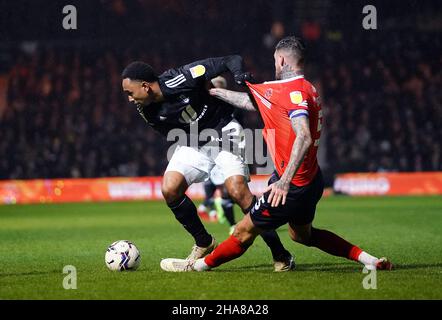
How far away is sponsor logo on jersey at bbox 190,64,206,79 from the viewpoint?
7727 millimetres

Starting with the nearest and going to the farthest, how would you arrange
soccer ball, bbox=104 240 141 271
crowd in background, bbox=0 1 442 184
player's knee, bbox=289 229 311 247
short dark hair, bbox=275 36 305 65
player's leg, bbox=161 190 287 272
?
short dark hair, bbox=275 36 305 65, player's leg, bbox=161 190 287 272, player's knee, bbox=289 229 311 247, soccer ball, bbox=104 240 141 271, crowd in background, bbox=0 1 442 184

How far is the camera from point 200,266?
7328 mm

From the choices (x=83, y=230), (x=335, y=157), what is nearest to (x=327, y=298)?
(x=83, y=230)

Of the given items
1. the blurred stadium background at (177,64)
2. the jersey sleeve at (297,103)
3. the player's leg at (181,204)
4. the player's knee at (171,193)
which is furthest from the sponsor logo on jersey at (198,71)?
the blurred stadium background at (177,64)

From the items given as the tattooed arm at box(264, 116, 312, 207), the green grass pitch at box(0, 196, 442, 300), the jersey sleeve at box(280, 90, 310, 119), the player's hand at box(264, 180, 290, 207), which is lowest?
the green grass pitch at box(0, 196, 442, 300)

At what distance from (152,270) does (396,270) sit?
7.72ft

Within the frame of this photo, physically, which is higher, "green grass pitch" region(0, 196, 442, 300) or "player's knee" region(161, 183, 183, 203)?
"player's knee" region(161, 183, 183, 203)

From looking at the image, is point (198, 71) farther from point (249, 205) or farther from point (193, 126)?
point (249, 205)

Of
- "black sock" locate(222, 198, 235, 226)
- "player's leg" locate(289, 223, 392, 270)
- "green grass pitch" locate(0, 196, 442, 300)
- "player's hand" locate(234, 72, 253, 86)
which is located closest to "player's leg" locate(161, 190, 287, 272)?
"green grass pitch" locate(0, 196, 442, 300)

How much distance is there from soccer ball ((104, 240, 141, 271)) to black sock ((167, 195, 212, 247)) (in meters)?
0.57

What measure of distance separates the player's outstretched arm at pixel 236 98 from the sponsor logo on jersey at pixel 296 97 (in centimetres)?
87

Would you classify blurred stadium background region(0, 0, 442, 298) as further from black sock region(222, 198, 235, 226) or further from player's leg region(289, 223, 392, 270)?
player's leg region(289, 223, 392, 270)

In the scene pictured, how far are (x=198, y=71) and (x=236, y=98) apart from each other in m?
0.58

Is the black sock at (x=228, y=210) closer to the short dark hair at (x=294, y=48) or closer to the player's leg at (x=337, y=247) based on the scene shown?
the player's leg at (x=337, y=247)
